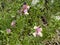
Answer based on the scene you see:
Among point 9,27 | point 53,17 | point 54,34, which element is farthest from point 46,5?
point 9,27

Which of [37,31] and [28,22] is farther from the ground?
[28,22]

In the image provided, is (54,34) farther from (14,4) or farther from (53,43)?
(14,4)

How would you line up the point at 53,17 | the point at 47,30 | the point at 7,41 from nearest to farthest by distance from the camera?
the point at 7,41 → the point at 47,30 → the point at 53,17

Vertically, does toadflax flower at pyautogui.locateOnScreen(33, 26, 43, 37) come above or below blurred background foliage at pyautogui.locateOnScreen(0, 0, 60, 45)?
below

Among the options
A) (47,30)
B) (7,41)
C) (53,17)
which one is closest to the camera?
(7,41)

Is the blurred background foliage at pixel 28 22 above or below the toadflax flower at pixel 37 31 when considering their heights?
above

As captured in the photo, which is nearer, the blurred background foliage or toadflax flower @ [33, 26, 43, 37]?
toadflax flower @ [33, 26, 43, 37]

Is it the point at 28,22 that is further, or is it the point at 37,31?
the point at 28,22

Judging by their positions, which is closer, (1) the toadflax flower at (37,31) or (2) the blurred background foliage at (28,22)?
(1) the toadflax flower at (37,31)
